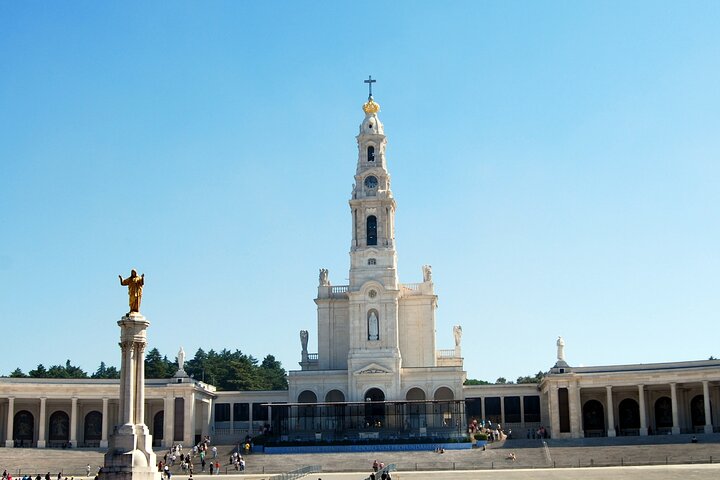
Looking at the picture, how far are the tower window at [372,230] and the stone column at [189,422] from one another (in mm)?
20962

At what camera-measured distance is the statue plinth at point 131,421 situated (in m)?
38.5

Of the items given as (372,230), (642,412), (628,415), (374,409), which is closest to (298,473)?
(374,409)

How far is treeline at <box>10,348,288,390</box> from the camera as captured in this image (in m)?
130

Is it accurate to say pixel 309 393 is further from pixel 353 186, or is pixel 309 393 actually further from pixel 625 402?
pixel 625 402

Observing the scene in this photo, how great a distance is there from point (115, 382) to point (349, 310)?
2108cm

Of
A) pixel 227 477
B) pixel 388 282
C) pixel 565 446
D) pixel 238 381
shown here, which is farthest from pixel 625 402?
pixel 238 381

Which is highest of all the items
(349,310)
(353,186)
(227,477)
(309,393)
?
(353,186)

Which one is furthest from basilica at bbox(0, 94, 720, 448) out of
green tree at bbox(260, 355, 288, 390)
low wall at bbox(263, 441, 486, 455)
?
green tree at bbox(260, 355, 288, 390)

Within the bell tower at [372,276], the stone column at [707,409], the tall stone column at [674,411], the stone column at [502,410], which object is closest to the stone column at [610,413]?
the tall stone column at [674,411]

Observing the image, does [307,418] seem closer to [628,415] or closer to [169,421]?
[169,421]

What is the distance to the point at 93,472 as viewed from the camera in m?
66.2

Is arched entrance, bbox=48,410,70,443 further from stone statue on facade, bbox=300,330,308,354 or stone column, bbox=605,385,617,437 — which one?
stone column, bbox=605,385,617,437

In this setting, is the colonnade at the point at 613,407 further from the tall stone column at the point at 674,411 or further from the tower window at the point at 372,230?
the tower window at the point at 372,230

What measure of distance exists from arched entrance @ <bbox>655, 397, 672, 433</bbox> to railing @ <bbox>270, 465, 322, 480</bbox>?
33847mm
